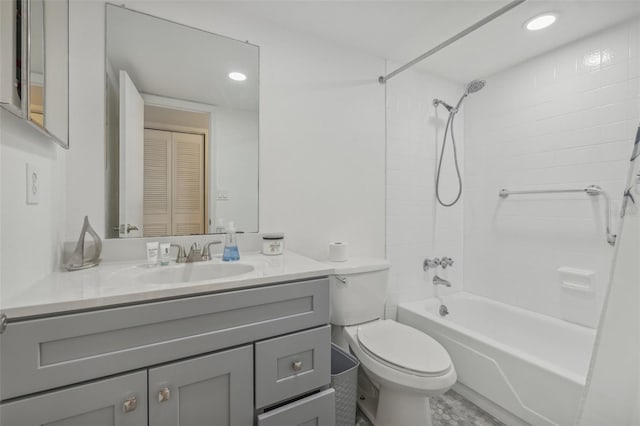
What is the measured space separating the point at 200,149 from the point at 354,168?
3.18 ft

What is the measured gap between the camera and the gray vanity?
676mm

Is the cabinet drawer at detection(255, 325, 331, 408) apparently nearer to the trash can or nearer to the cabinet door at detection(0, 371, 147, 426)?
the trash can

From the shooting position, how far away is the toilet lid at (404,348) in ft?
4.01

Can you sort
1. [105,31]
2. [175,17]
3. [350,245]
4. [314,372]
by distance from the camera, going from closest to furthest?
[314,372]
[105,31]
[175,17]
[350,245]

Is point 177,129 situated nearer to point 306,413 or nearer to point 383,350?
point 306,413

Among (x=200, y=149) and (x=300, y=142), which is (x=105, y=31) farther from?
(x=300, y=142)

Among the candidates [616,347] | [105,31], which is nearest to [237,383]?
[616,347]

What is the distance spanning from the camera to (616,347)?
0.86 m

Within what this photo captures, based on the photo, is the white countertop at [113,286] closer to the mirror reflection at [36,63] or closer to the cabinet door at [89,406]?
the cabinet door at [89,406]

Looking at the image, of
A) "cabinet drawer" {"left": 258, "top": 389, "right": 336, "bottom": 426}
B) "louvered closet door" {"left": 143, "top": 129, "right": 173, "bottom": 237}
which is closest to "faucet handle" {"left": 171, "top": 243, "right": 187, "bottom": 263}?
"louvered closet door" {"left": 143, "top": 129, "right": 173, "bottom": 237}

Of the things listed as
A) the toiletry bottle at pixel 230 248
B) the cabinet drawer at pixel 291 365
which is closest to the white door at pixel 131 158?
the toiletry bottle at pixel 230 248

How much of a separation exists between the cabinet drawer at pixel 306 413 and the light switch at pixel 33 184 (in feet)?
3.39

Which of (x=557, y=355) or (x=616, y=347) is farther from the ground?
(x=616, y=347)

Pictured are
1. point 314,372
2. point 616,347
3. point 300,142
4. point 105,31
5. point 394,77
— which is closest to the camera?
point 616,347
